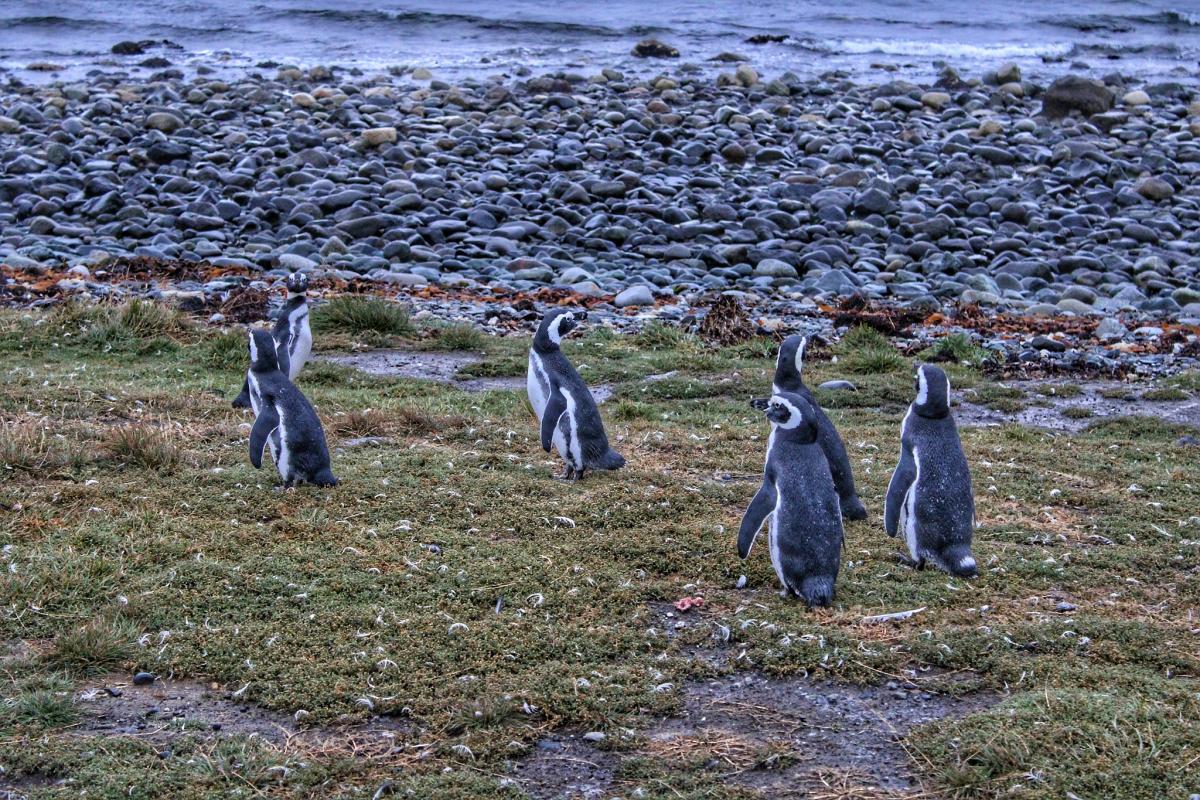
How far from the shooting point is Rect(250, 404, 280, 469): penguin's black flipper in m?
6.37

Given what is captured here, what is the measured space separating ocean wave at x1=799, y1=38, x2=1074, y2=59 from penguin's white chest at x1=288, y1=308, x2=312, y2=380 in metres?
23.0

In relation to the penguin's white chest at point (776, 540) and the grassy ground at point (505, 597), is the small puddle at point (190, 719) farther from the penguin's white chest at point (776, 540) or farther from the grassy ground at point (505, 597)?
the penguin's white chest at point (776, 540)

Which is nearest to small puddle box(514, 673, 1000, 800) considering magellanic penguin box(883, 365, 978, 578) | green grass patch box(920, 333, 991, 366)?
magellanic penguin box(883, 365, 978, 578)

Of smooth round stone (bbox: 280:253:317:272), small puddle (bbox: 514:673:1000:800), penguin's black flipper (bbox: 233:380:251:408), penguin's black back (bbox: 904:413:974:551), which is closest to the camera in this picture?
small puddle (bbox: 514:673:1000:800)

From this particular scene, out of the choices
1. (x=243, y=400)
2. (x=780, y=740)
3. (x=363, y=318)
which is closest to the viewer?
(x=780, y=740)

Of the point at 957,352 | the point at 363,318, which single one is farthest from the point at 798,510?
the point at 363,318

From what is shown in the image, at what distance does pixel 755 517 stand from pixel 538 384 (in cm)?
223

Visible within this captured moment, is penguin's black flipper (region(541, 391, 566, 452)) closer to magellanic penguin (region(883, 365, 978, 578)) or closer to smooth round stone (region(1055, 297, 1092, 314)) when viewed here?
magellanic penguin (region(883, 365, 978, 578))

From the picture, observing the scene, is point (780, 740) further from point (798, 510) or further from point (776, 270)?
point (776, 270)

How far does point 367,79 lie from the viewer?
79.2 feet

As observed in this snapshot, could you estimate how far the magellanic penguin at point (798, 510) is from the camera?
17.1 ft

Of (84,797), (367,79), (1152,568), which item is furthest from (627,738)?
(367,79)

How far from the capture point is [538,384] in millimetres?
7367

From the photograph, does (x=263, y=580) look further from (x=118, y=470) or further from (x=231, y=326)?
(x=231, y=326)
